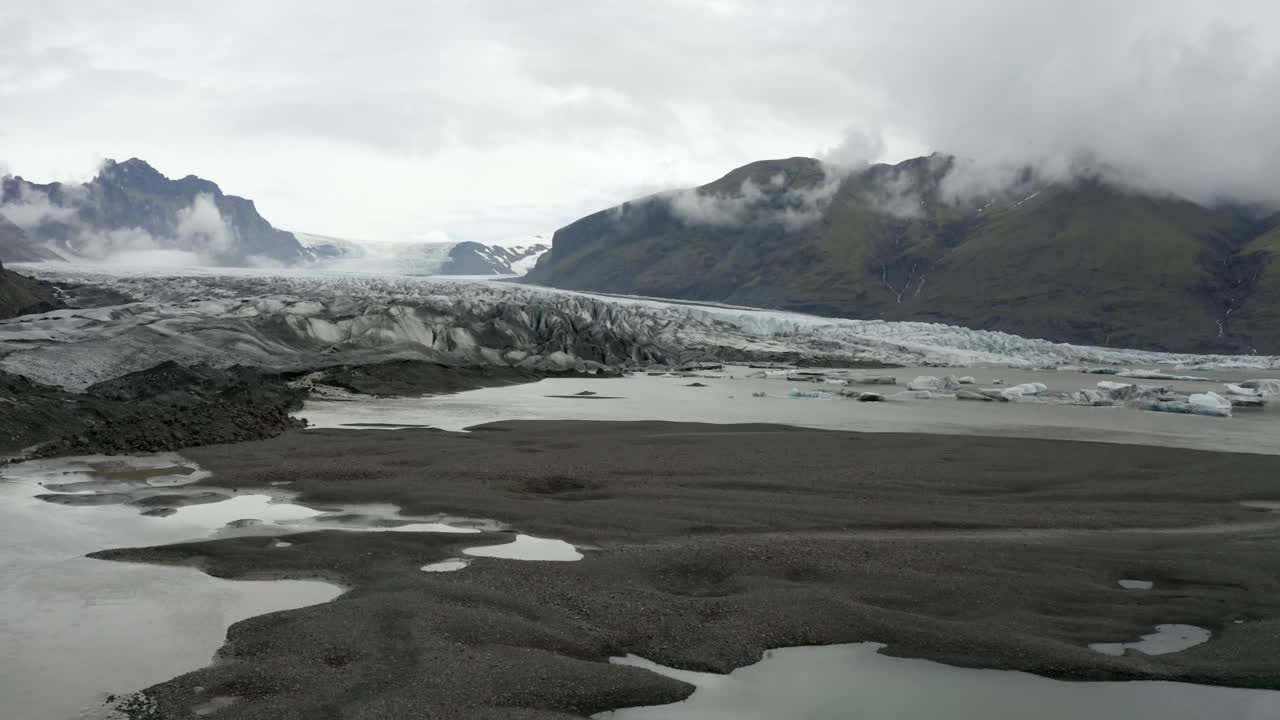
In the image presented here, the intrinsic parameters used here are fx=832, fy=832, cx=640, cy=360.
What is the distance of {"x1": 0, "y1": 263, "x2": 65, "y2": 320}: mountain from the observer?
93.7 ft

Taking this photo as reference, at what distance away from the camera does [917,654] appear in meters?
4.80

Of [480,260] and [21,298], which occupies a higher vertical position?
[480,260]

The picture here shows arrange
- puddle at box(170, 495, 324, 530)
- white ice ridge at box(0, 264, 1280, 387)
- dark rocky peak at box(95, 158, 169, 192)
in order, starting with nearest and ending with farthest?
puddle at box(170, 495, 324, 530) < white ice ridge at box(0, 264, 1280, 387) < dark rocky peak at box(95, 158, 169, 192)

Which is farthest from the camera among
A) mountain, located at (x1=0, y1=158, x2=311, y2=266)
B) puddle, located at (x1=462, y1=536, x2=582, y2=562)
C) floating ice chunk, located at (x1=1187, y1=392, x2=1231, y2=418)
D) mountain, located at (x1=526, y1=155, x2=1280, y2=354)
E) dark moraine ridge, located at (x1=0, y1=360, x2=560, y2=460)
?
mountain, located at (x1=0, y1=158, x2=311, y2=266)

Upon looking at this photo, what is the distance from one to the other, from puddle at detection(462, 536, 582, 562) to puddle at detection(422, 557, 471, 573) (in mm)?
202

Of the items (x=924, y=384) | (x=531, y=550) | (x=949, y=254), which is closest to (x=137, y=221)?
(x=949, y=254)

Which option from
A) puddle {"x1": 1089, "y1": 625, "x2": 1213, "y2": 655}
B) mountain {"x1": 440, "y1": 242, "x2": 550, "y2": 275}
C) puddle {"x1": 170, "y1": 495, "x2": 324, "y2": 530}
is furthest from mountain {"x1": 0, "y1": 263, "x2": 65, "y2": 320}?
mountain {"x1": 440, "y1": 242, "x2": 550, "y2": 275}

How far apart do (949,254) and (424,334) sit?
80.9 m

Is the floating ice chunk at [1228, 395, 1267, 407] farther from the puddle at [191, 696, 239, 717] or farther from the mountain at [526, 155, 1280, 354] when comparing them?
the mountain at [526, 155, 1280, 354]

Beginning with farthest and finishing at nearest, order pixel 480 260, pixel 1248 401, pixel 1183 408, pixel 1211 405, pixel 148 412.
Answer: pixel 480 260, pixel 1248 401, pixel 1183 408, pixel 1211 405, pixel 148 412

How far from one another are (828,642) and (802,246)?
10606 cm

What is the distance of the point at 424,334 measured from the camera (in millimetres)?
28141

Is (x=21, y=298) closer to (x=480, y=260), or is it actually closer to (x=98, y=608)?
(x=98, y=608)

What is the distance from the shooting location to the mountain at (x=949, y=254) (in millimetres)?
72438
